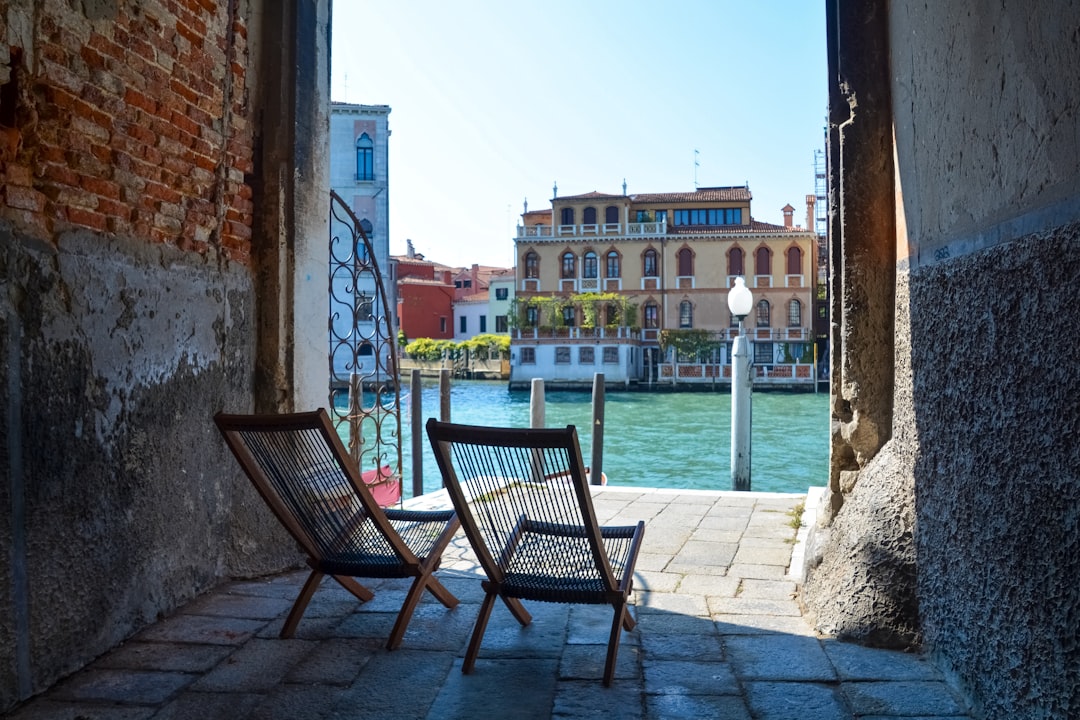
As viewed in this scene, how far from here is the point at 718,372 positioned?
36750 millimetres

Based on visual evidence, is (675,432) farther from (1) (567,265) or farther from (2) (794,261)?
(1) (567,265)

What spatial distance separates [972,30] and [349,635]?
2.59 meters

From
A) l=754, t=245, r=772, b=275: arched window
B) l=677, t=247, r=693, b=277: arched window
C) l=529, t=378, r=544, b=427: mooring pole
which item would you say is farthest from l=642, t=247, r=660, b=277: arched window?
l=529, t=378, r=544, b=427: mooring pole

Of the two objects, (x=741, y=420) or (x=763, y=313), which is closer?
(x=741, y=420)

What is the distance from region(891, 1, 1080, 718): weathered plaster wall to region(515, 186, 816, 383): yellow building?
3384cm

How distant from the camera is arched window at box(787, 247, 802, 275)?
38.1 meters

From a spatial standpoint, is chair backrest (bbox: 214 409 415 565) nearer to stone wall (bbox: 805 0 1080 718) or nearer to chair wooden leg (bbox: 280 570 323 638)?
chair wooden leg (bbox: 280 570 323 638)

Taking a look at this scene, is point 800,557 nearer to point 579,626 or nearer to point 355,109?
point 579,626

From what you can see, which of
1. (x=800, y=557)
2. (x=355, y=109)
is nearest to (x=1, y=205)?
(x=800, y=557)

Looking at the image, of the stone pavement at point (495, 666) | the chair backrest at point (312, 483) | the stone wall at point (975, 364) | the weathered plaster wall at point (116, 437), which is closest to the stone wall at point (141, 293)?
the weathered plaster wall at point (116, 437)

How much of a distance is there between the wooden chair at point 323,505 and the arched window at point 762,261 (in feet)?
121

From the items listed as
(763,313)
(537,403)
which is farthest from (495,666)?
(763,313)

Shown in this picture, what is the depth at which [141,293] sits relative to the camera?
3041 mm

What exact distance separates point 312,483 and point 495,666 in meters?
0.80
